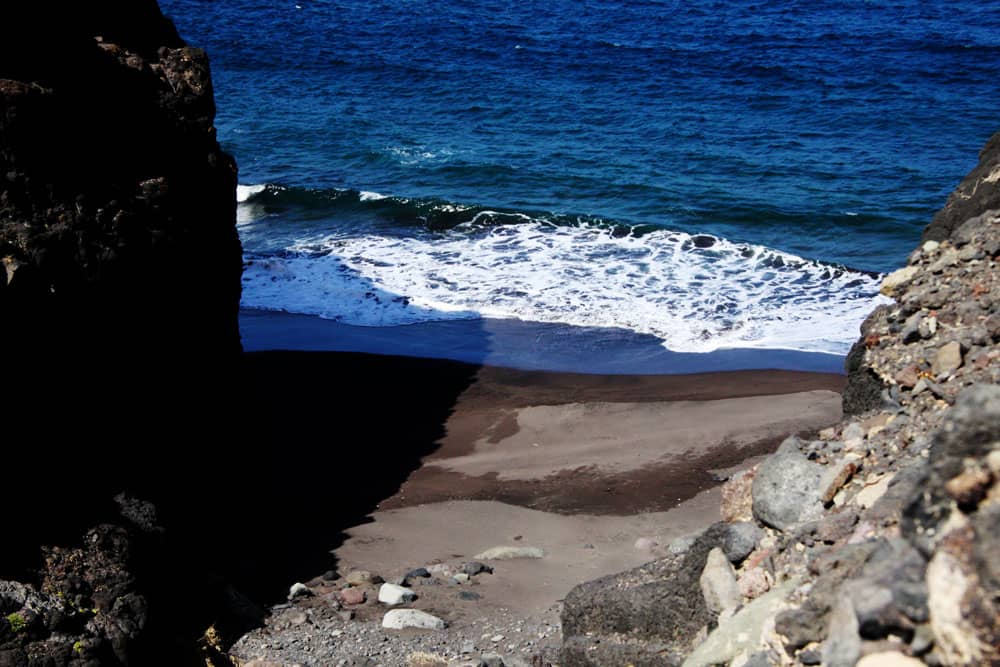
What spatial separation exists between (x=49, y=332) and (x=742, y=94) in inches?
1107

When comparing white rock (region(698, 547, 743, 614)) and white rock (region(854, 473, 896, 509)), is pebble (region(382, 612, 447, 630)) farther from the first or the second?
white rock (region(854, 473, 896, 509))

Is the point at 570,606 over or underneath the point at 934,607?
underneath

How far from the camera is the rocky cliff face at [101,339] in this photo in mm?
8938

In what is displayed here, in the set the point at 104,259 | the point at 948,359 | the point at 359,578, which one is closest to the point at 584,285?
the point at 359,578

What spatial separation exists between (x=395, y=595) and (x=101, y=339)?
3733 mm

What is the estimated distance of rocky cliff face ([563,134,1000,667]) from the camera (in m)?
3.82

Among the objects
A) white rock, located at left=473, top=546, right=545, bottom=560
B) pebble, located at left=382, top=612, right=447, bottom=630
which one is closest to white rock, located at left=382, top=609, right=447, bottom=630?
pebble, located at left=382, top=612, right=447, bottom=630

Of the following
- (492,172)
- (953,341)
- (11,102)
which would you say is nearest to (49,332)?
(11,102)

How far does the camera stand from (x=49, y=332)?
30.9 feet

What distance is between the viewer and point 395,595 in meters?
10.5

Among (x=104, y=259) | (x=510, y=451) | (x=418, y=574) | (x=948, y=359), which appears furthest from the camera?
(x=510, y=451)

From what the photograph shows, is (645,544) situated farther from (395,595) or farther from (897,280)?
(897,280)

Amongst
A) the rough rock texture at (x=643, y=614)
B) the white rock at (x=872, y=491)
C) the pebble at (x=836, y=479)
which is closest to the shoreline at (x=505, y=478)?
the rough rock texture at (x=643, y=614)

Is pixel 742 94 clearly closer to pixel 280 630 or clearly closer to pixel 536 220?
pixel 536 220
